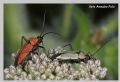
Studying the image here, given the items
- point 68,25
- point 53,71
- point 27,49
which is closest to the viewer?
point 53,71

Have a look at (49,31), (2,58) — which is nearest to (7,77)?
(2,58)

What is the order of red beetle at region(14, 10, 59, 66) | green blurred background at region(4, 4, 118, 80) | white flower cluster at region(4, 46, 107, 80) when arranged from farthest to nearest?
green blurred background at region(4, 4, 118, 80) → red beetle at region(14, 10, 59, 66) → white flower cluster at region(4, 46, 107, 80)

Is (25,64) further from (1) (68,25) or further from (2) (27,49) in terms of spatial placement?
(1) (68,25)

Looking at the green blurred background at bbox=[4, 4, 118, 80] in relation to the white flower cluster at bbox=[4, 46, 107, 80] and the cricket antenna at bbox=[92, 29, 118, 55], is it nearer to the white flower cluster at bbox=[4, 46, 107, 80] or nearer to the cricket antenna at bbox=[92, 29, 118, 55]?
the cricket antenna at bbox=[92, 29, 118, 55]

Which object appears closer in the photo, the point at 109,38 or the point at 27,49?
the point at 27,49

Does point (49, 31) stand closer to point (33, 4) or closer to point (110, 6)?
point (33, 4)

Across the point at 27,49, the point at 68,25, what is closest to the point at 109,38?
the point at 68,25

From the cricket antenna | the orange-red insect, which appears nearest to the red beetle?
the orange-red insect
